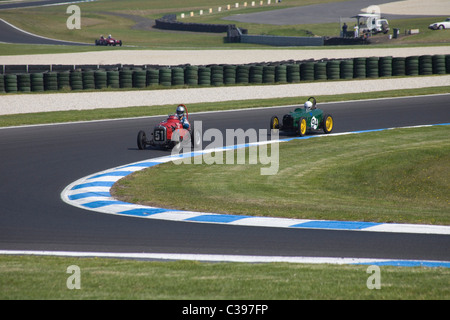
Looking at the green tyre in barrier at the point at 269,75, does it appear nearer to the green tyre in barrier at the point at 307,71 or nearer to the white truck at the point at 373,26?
the green tyre in barrier at the point at 307,71

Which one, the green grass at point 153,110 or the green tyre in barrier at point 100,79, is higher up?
the green tyre in barrier at point 100,79

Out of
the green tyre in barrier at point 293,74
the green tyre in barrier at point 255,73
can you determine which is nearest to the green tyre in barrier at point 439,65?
the green tyre in barrier at point 293,74

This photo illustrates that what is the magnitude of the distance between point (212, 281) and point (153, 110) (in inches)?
705

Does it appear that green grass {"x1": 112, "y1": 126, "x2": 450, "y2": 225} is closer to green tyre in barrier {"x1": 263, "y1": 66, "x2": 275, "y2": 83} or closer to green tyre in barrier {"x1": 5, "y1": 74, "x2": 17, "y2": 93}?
green tyre in barrier {"x1": 263, "y1": 66, "x2": 275, "y2": 83}

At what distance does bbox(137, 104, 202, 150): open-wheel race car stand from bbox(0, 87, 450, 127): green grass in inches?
226

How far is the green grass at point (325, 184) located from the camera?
35.7 ft

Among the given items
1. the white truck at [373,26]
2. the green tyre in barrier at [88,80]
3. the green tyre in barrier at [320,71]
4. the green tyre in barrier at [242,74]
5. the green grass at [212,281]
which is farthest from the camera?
the white truck at [373,26]

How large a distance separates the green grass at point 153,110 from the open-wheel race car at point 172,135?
574cm

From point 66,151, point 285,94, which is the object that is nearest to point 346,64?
point 285,94

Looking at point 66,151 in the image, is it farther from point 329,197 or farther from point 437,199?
point 437,199

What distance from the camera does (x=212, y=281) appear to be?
6590mm

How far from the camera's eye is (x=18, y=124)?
69.3ft

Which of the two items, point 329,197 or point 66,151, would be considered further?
point 66,151
